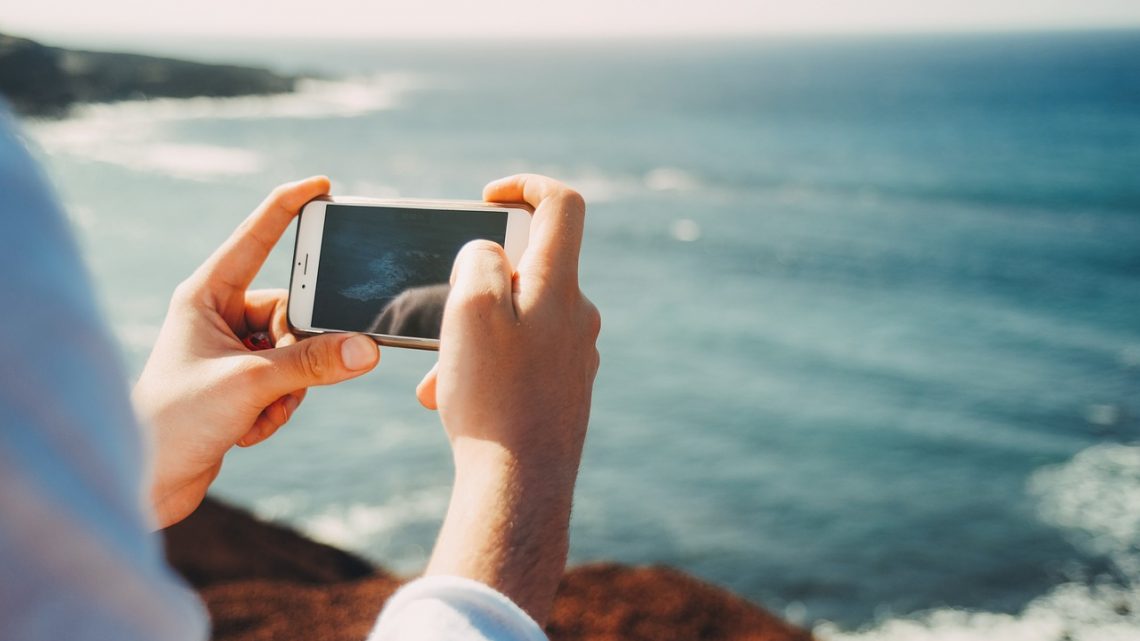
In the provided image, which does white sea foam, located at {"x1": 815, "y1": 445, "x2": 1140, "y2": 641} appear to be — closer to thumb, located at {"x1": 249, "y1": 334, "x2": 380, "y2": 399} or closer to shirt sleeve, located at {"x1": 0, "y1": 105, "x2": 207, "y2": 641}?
thumb, located at {"x1": 249, "y1": 334, "x2": 380, "y2": 399}

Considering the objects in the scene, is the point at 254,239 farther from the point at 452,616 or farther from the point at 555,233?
the point at 452,616

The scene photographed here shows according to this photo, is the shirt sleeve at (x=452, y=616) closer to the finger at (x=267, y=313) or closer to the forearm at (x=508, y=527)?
the forearm at (x=508, y=527)

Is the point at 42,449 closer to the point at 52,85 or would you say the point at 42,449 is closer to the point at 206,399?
the point at 206,399

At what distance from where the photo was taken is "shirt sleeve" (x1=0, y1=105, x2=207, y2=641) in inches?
18.7

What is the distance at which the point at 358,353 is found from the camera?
6.91 ft

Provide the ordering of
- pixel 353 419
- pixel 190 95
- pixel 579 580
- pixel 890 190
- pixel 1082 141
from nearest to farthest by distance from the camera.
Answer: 1. pixel 579 580
2. pixel 353 419
3. pixel 890 190
4. pixel 1082 141
5. pixel 190 95

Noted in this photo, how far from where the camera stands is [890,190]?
115 ft

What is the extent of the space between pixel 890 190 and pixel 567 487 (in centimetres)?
3650

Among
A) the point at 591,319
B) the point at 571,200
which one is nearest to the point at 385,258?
the point at 571,200

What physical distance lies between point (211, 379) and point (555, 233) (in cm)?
95

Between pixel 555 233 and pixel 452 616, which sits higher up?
pixel 555 233

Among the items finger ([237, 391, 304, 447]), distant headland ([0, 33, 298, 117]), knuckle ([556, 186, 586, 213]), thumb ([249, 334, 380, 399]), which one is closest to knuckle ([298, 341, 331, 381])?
thumb ([249, 334, 380, 399])

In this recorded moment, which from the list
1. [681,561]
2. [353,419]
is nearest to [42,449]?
[681,561]

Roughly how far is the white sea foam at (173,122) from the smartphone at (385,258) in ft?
60.4
